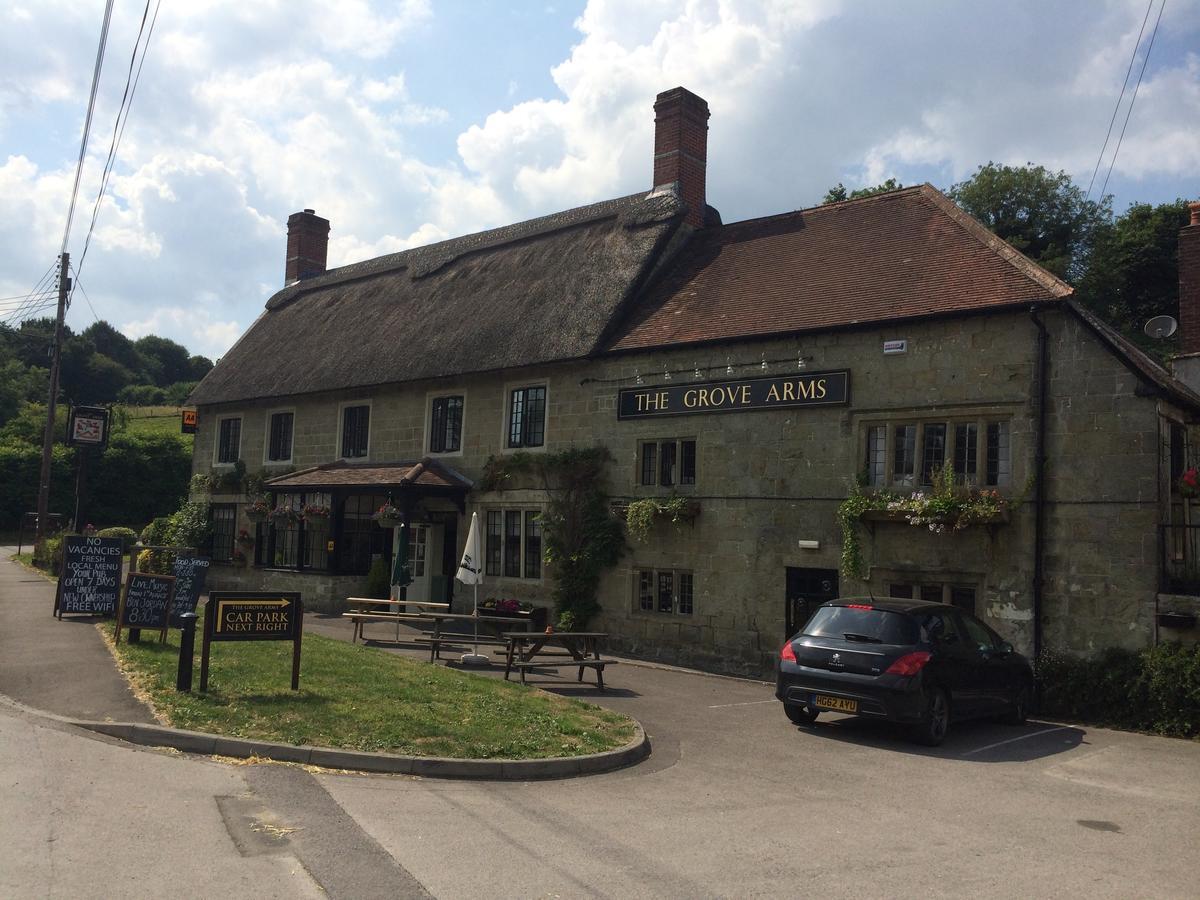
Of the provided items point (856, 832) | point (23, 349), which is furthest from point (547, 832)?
point (23, 349)

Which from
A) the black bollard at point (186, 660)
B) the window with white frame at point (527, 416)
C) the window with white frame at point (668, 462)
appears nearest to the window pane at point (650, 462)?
the window with white frame at point (668, 462)

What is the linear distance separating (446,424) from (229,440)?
1008 cm

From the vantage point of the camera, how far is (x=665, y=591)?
1859 cm

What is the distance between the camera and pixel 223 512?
29.6 m

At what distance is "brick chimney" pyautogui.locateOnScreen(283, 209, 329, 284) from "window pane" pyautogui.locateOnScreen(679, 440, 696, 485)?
836 inches

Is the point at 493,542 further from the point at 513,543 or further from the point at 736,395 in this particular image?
the point at 736,395

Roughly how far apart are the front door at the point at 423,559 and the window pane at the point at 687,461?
7.74m

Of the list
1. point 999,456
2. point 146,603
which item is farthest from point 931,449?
point 146,603

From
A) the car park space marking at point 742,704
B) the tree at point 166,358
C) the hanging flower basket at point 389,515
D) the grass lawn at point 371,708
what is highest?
the tree at point 166,358

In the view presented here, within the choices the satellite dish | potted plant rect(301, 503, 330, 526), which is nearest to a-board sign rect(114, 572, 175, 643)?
potted plant rect(301, 503, 330, 526)

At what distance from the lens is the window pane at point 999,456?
1450 centimetres

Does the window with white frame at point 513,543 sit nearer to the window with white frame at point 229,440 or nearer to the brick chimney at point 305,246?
the window with white frame at point 229,440

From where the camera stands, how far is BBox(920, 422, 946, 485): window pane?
15.2 metres

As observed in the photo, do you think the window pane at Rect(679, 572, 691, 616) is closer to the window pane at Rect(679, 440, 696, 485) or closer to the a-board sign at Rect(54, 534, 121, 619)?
the window pane at Rect(679, 440, 696, 485)
